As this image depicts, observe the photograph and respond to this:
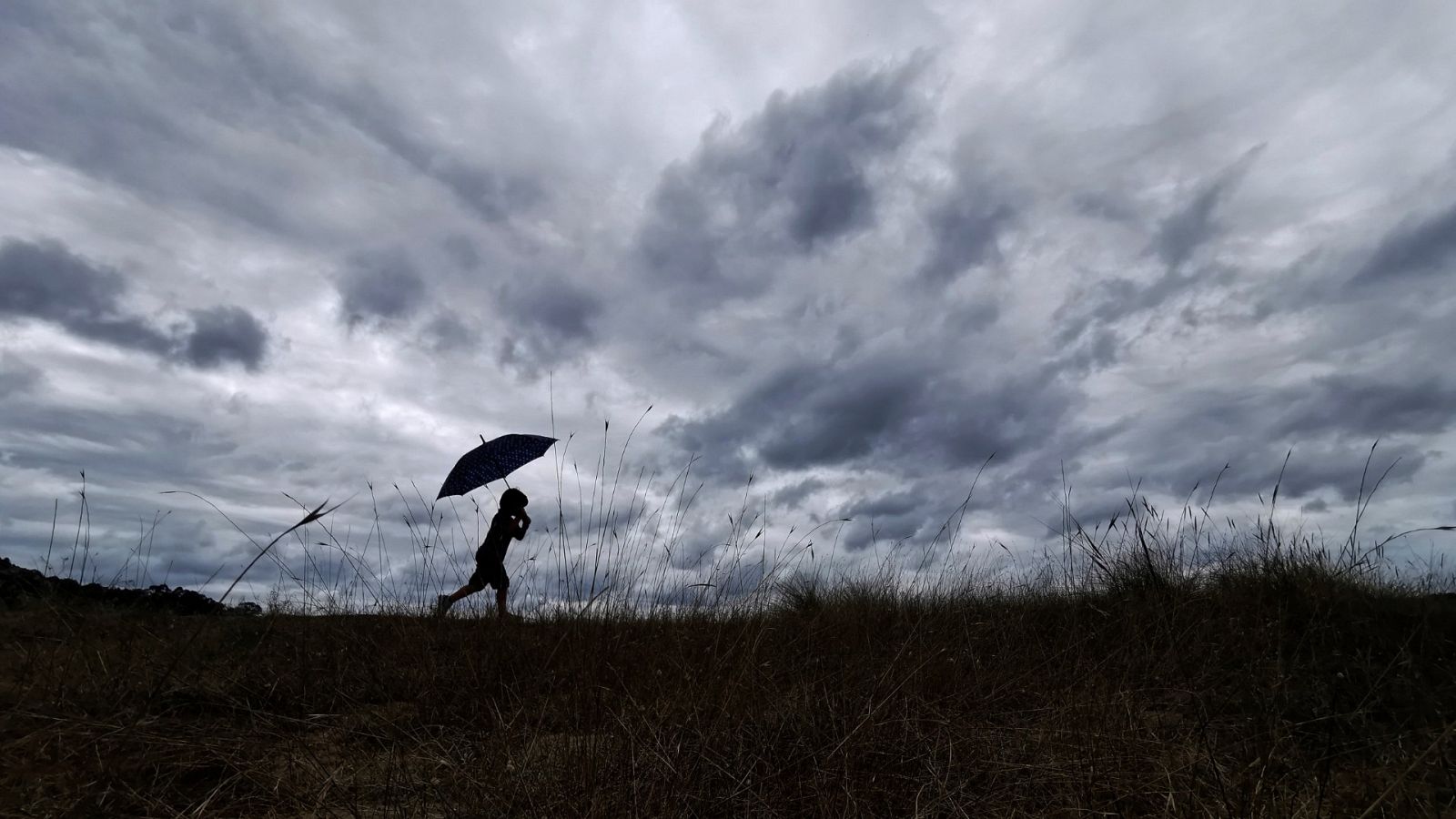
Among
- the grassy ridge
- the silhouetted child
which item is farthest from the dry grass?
the silhouetted child

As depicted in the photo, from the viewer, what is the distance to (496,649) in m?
4.56

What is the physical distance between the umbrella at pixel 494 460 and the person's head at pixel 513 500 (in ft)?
6.53

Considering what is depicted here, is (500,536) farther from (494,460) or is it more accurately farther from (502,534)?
(494,460)

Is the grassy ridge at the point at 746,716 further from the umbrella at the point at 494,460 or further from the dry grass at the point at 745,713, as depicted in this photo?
the umbrella at the point at 494,460

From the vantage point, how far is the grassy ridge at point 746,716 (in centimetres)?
266

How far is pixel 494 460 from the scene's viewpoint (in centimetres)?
638

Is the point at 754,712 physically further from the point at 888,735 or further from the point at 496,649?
the point at 496,649

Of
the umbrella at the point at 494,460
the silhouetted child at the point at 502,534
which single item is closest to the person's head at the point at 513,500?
the silhouetted child at the point at 502,534

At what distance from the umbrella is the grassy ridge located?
1.23m

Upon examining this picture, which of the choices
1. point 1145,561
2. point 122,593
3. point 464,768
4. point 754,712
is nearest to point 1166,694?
point 754,712

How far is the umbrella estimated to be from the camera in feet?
20.8

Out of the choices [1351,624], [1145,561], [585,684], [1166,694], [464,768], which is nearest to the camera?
[464,768]

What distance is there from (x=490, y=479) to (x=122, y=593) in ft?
14.6

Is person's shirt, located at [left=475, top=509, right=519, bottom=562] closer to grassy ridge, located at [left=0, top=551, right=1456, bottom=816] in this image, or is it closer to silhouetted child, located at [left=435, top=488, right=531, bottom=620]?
silhouetted child, located at [left=435, top=488, right=531, bottom=620]
